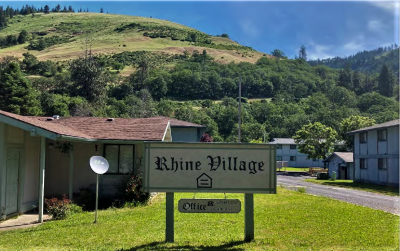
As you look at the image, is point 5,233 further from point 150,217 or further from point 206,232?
point 206,232

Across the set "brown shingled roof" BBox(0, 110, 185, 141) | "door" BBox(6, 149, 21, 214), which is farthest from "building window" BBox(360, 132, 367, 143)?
"door" BBox(6, 149, 21, 214)

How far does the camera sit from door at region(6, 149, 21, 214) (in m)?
11.4

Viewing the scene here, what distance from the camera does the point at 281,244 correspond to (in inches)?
307

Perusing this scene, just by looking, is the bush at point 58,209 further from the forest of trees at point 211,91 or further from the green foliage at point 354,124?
the green foliage at point 354,124

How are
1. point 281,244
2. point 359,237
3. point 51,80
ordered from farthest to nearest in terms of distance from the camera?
point 51,80 → point 359,237 → point 281,244

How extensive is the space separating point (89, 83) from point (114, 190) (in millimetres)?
57278

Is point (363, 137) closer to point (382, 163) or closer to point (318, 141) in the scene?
point (382, 163)

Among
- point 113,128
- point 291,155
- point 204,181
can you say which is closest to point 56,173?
point 113,128

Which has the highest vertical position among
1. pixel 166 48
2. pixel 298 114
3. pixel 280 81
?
pixel 166 48

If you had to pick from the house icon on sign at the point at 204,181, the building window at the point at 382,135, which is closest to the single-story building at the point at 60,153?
the house icon on sign at the point at 204,181

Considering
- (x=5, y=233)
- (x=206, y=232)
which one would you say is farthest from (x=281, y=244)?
(x=5, y=233)

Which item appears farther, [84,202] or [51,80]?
[51,80]

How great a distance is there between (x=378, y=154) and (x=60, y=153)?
945 inches

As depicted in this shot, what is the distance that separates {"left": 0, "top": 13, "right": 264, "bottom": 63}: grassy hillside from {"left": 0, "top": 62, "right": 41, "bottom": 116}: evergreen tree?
69.8 metres
